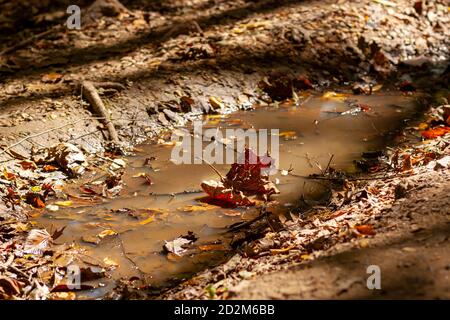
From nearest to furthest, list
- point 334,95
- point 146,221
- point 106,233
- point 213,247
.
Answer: point 213,247 → point 106,233 → point 146,221 → point 334,95

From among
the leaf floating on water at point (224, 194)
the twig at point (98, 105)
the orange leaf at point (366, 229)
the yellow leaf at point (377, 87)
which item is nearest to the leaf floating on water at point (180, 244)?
the leaf floating on water at point (224, 194)

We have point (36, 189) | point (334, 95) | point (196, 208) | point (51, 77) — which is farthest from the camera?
point (334, 95)

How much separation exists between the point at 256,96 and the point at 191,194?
2329 millimetres

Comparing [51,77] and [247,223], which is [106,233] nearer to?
[247,223]

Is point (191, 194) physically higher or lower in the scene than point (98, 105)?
lower

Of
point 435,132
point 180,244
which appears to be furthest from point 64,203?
point 435,132

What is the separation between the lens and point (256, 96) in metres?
6.43

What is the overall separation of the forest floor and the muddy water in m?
0.23

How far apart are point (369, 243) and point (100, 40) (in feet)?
18.1

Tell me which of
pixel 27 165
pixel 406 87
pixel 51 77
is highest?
pixel 51 77

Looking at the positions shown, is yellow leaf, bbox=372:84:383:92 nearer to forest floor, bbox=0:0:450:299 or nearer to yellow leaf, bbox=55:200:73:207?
forest floor, bbox=0:0:450:299

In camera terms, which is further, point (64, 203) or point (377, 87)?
point (377, 87)

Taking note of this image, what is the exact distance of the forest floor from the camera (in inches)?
110

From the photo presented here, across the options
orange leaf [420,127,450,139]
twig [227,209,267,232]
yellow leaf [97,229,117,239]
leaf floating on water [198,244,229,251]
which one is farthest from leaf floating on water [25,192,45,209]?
orange leaf [420,127,450,139]
